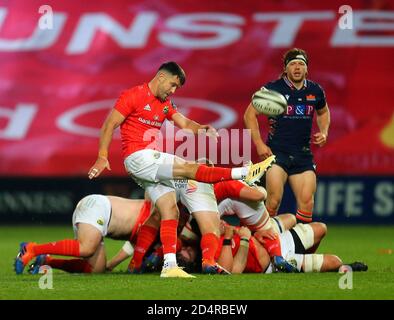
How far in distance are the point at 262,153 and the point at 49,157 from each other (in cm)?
625

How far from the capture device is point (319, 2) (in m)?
15.4

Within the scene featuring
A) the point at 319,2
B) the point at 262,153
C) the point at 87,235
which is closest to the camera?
the point at 87,235

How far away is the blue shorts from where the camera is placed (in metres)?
9.84

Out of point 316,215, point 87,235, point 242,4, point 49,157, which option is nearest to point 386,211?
point 316,215

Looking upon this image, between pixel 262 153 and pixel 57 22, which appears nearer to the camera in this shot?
pixel 262 153

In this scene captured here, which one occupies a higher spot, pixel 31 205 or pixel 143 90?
pixel 143 90

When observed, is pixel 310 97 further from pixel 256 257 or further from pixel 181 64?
pixel 181 64

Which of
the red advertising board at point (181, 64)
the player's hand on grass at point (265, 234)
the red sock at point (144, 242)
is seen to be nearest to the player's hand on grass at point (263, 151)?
the player's hand on grass at point (265, 234)

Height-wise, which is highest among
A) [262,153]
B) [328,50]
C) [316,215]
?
[328,50]

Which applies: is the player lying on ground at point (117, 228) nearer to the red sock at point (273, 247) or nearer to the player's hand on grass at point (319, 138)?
the red sock at point (273, 247)

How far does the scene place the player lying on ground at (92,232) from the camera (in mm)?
8156

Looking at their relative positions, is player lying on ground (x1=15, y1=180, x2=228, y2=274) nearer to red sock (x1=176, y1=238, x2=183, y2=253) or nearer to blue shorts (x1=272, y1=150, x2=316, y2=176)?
red sock (x1=176, y1=238, x2=183, y2=253)

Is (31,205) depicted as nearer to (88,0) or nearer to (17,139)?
(17,139)

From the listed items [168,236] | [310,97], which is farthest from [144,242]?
[310,97]
